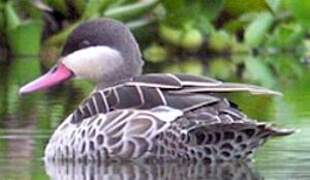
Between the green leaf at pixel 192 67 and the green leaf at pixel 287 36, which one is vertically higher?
the green leaf at pixel 287 36

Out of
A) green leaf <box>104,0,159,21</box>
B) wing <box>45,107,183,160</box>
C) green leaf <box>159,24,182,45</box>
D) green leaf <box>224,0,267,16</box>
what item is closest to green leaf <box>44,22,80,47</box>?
green leaf <box>104,0,159,21</box>

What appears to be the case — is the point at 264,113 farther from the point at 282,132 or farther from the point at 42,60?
the point at 42,60

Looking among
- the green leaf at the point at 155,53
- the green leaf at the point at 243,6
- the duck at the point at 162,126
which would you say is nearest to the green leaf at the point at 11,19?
the green leaf at the point at 155,53

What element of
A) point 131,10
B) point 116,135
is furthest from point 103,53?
point 131,10

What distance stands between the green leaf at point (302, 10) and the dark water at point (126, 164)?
353cm

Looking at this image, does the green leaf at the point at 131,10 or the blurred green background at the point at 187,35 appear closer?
the blurred green background at the point at 187,35

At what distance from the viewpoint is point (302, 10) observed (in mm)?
15789

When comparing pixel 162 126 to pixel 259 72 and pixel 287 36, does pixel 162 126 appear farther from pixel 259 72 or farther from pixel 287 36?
pixel 287 36

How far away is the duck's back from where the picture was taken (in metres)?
8.02

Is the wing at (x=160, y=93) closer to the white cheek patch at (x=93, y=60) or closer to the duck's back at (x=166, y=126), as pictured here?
the duck's back at (x=166, y=126)

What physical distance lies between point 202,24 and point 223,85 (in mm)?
9049

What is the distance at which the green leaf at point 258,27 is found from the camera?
17297mm

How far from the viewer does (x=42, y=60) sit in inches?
649

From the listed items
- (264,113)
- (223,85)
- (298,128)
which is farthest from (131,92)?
(264,113)
